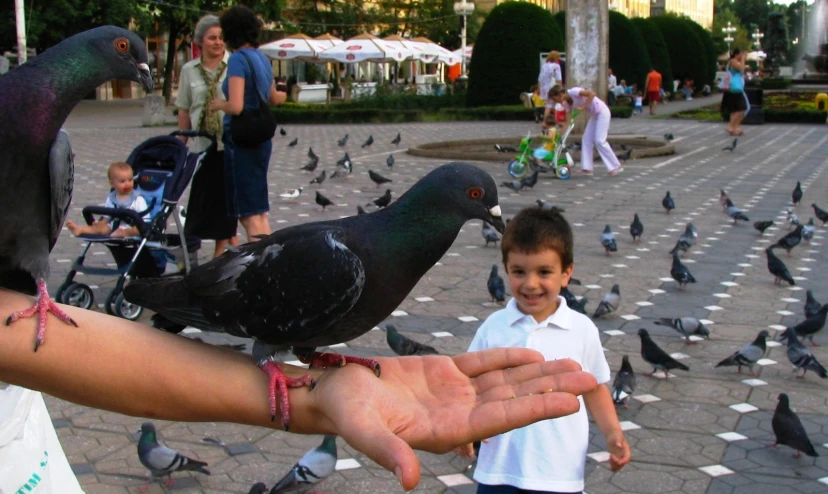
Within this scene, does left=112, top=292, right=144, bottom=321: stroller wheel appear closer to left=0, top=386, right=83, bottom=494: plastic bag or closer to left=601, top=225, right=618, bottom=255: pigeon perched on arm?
left=0, top=386, right=83, bottom=494: plastic bag

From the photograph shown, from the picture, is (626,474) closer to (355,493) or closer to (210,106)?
(355,493)

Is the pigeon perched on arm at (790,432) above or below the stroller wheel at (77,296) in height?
below

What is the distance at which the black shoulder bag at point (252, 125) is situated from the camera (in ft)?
20.6

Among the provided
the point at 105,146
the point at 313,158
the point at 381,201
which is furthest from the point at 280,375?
the point at 105,146

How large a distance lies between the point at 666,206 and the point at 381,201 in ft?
11.0

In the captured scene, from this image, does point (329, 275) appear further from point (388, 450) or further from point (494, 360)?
point (388, 450)

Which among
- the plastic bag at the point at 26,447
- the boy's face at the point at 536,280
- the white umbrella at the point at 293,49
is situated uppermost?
the white umbrella at the point at 293,49

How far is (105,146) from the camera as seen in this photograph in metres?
19.5

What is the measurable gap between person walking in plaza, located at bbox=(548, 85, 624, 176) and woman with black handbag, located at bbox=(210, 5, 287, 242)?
7.93m

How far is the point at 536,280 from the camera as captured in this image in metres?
Result: 3.13

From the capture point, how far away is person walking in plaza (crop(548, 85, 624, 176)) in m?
13.7

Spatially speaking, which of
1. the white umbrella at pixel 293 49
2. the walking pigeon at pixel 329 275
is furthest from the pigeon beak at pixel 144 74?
the white umbrella at pixel 293 49

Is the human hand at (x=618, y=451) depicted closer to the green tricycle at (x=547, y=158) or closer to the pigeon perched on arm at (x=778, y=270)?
the pigeon perched on arm at (x=778, y=270)

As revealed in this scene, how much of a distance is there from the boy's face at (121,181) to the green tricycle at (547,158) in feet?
25.3
